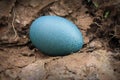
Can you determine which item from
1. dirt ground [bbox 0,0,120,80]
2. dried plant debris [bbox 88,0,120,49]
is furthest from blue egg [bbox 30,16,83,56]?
dried plant debris [bbox 88,0,120,49]

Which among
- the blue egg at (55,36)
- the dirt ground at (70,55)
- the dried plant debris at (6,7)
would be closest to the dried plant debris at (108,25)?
the dirt ground at (70,55)

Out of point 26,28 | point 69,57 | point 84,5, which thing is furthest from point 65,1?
point 69,57

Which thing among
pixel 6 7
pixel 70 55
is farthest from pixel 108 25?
pixel 6 7

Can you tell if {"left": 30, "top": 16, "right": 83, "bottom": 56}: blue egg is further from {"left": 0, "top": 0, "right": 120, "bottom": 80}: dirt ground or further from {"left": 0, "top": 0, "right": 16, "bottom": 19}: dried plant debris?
{"left": 0, "top": 0, "right": 16, "bottom": 19}: dried plant debris

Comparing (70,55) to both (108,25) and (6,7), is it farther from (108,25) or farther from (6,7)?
(6,7)

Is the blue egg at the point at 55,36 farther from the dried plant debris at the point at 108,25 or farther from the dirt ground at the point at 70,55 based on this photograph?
the dried plant debris at the point at 108,25

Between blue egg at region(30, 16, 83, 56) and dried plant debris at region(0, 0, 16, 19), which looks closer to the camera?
blue egg at region(30, 16, 83, 56)

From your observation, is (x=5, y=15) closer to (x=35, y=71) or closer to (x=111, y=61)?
(x=35, y=71)
